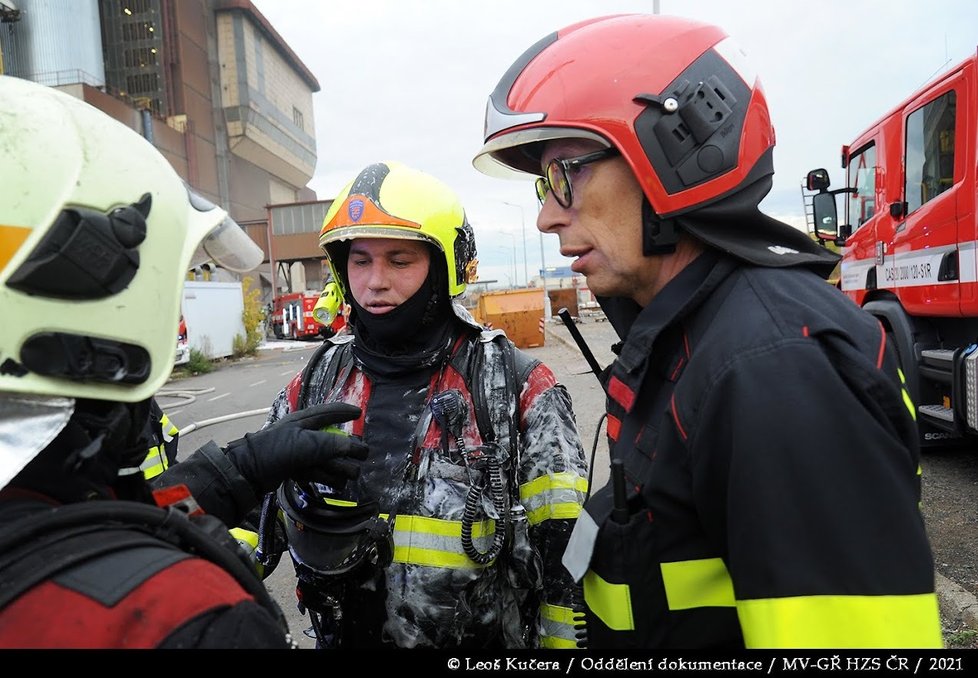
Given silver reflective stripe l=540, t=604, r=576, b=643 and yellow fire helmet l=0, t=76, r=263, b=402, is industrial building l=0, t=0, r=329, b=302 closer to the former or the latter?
silver reflective stripe l=540, t=604, r=576, b=643

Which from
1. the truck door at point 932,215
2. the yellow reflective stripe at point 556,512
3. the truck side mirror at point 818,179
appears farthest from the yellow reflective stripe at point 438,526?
the truck side mirror at point 818,179

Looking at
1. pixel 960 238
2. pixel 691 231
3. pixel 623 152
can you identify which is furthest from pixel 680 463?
pixel 960 238

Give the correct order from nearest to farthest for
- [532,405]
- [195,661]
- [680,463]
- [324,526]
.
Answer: [195,661], [680,463], [324,526], [532,405]

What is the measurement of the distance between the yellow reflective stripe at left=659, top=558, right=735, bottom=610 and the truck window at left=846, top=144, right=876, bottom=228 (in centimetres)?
629

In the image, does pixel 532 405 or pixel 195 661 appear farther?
pixel 532 405

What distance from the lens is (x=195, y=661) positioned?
32.8 inches

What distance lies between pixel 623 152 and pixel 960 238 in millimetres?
4730

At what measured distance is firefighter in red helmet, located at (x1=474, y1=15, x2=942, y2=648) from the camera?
2.89 ft

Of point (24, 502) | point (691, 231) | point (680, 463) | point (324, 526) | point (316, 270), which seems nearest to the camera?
point (24, 502)

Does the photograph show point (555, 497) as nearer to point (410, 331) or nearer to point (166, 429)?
point (410, 331)

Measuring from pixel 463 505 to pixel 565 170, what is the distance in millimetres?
1109

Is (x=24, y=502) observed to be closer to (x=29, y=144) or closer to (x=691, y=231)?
(x=29, y=144)

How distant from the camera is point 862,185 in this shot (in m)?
6.39

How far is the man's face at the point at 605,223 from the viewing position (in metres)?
1.42
